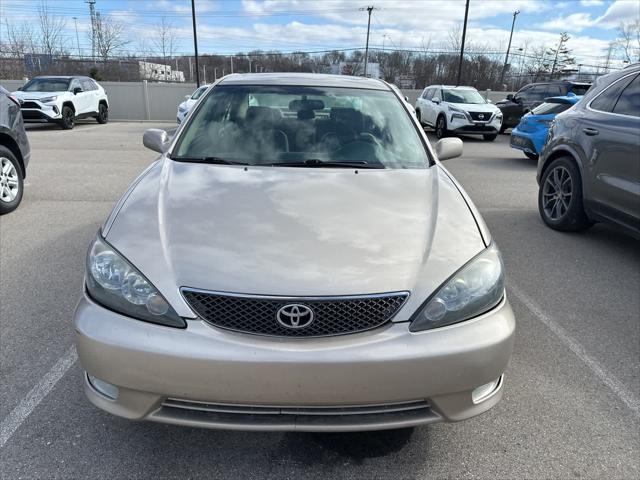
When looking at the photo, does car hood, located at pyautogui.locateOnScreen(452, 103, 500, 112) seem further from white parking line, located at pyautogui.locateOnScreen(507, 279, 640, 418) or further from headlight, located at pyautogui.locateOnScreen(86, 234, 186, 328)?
headlight, located at pyautogui.locateOnScreen(86, 234, 186, 328)

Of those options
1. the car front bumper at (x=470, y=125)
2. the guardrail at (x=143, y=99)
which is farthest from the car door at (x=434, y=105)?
the guardrail at (x=143, y=99)

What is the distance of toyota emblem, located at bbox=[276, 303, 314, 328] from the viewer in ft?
5.91

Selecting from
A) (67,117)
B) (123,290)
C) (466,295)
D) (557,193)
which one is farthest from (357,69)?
(123,290)

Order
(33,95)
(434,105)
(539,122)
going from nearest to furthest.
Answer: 1. (539,122)
2. (33,95)
3. (434,105)

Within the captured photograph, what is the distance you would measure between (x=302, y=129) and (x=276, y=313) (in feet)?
5.77

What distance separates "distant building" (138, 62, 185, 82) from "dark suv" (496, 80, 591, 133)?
2799 centimetres

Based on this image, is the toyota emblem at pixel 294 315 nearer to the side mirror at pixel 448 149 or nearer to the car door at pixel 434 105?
the side mirror at pixel 448 149

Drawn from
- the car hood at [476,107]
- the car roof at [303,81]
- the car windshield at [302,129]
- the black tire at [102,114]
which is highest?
the car roof at [303,81]

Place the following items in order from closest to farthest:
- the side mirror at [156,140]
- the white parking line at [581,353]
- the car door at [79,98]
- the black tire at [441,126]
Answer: the white parking line at [581,353]
the side mirror at [156,140]
the black tire at [441,126]
the car door at [79,98]

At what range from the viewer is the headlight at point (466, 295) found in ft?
6.15

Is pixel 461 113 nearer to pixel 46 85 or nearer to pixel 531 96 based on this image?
pixel 531 96

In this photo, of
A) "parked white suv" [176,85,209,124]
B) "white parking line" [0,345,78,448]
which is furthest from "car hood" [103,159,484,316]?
"parked white suv" [176,85,209,124]

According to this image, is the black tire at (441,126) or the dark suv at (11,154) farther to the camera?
the black tire at (441,126)

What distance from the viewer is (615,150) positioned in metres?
4.51
